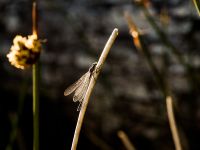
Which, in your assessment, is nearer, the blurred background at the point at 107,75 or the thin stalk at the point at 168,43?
the thin stalk at the point at 168,43

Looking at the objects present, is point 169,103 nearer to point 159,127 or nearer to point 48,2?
point 159,127

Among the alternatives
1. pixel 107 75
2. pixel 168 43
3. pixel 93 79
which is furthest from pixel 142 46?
pixel 107 75

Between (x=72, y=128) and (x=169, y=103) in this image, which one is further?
(x=72, y=128)

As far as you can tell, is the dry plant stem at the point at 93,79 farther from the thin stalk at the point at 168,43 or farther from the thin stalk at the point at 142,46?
the thin stalk at the point at 168,43

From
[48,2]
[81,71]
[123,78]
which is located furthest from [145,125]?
[48,2]

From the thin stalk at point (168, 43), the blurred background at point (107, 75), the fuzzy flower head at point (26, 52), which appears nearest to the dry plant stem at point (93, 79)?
the fuzzy flower head at point (26, 52)

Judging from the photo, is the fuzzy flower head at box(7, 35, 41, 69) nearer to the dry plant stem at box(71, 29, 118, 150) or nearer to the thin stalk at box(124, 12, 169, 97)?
the dry plant stem at box(71, 29, 118, 150)

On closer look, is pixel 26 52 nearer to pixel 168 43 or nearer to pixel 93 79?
pixel 93 79

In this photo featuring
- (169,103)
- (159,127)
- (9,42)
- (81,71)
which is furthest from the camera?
(9,42)
